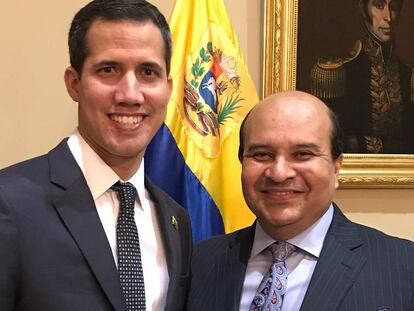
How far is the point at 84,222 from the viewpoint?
1.42 metres

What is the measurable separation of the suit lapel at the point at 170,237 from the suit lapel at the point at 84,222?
0.22 m

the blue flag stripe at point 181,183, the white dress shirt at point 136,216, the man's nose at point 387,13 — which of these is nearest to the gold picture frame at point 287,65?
the man's nose at point 387,13

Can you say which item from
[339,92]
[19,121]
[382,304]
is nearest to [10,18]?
[19,121]

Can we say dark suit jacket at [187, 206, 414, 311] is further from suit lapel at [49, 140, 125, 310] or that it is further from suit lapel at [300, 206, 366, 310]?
suit lapel at [49, 140, 125, 310]

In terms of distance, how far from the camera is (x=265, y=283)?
5.29 feet

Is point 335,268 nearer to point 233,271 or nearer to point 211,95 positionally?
point 233,271

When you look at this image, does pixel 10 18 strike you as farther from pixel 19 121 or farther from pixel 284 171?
pixel 284 171

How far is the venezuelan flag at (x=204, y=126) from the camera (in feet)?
8.05

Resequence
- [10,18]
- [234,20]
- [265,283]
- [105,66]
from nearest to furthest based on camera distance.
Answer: [105,66]
[265,283]
[10,18]
[234,20]

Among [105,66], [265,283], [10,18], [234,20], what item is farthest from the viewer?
[234,20]

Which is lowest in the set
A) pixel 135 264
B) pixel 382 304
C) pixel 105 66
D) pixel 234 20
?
pixel 382 304

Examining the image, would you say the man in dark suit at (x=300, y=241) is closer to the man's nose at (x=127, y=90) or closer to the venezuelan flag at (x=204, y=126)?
the man's nose at (x=127, y=90)

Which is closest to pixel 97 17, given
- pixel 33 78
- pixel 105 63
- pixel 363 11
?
pixel 105 63

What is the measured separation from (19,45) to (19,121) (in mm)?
315
